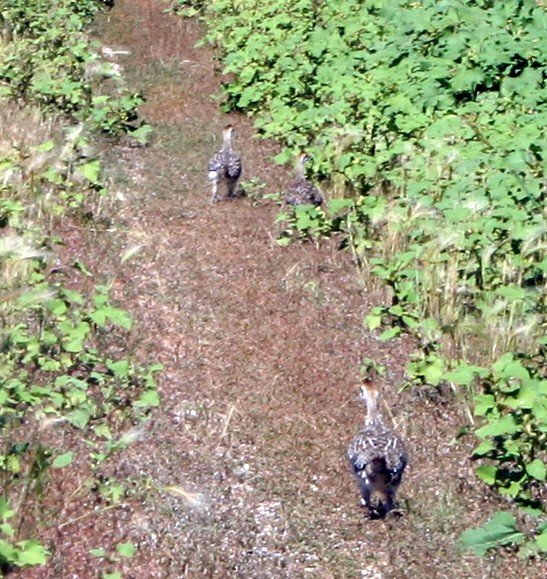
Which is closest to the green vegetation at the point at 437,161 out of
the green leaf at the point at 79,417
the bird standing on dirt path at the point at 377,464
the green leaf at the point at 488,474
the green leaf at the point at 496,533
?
the green leaf at the point at 488,474

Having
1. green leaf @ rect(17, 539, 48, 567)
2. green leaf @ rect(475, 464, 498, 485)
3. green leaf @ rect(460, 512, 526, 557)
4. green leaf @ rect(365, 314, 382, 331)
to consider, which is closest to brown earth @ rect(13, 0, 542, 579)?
green leaf @ rect(365, 314, 382, 331)

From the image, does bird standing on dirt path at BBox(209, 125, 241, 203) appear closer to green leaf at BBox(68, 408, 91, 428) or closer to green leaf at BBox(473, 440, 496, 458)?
green leaf at BBox(68, 408, 91, 428)

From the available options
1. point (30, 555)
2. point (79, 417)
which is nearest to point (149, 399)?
Answer: point (79, 417)

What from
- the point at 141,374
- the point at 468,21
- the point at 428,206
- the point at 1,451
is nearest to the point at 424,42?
the point at 468,21

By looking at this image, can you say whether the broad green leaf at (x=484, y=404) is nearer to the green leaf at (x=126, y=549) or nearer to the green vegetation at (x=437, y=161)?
the green vegetation at (x=437, y=161)

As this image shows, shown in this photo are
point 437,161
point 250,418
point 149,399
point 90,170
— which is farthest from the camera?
point 437,161

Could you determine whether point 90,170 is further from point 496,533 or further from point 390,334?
point 496,533

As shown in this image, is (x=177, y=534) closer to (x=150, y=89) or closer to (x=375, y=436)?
(x=375, y=436)
